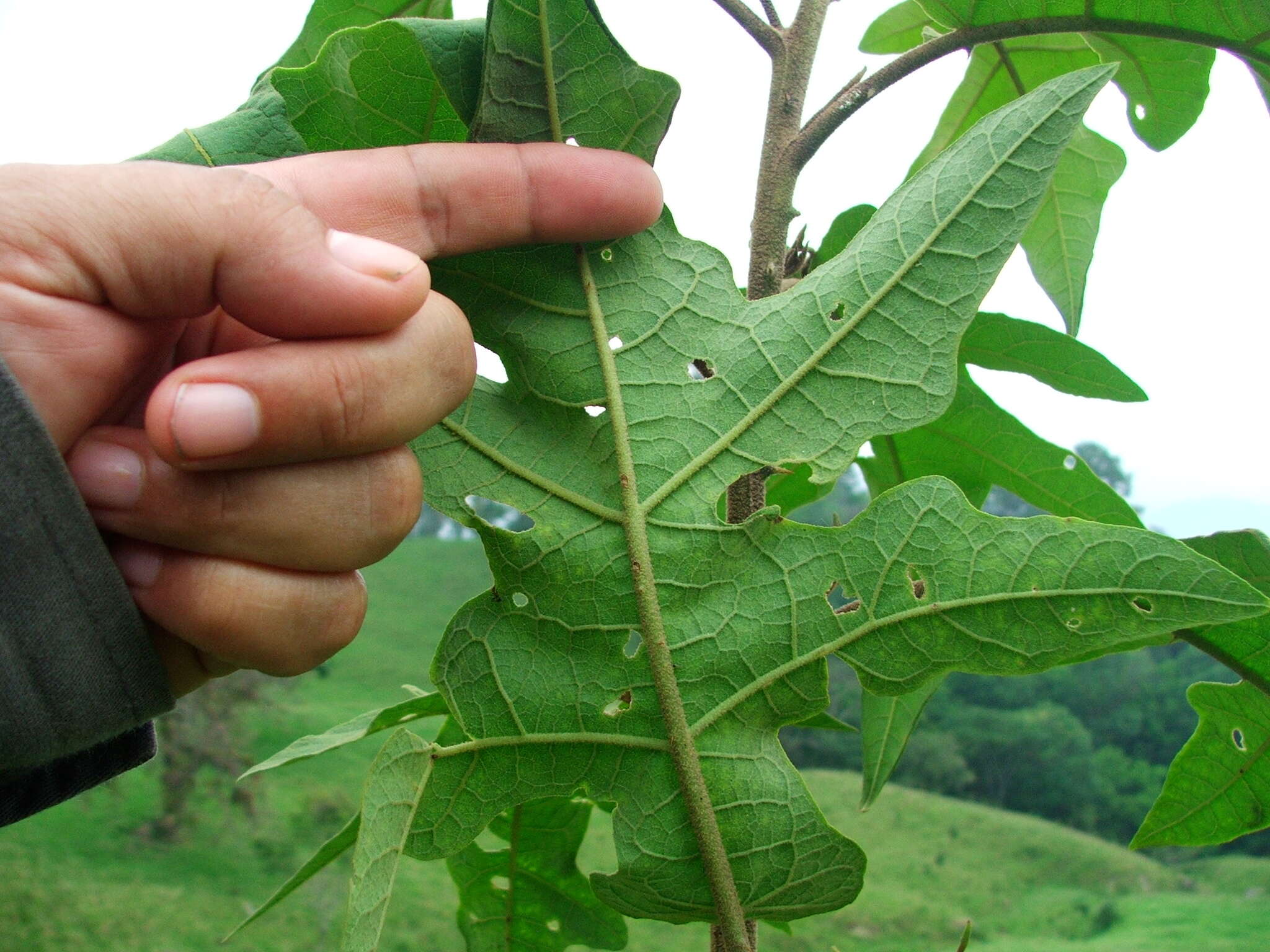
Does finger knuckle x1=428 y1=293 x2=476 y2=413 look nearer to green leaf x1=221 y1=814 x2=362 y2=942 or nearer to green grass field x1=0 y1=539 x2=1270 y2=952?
green leaf x1=221 y1=814 x2=362 y2=942

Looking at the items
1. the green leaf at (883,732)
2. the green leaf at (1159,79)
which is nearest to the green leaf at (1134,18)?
the green leaf at (1159,79)

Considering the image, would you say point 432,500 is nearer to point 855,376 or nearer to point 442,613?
point 855,376

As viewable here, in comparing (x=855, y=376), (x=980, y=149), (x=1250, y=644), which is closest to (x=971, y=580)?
(x=855, y=376)

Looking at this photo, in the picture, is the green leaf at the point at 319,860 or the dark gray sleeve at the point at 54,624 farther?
the green leaf at the point at 319,860

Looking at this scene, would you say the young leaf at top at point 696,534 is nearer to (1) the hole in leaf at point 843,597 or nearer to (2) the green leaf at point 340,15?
(1) the hole in leaf at point 843,597

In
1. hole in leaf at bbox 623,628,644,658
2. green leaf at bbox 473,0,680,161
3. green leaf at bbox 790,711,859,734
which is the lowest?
green leaf at bbox 790,711,859,734

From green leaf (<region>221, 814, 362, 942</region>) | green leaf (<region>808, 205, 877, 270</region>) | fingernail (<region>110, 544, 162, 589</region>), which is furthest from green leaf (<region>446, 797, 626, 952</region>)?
green leaf (<region>808, 205, 877, 270</region>)
